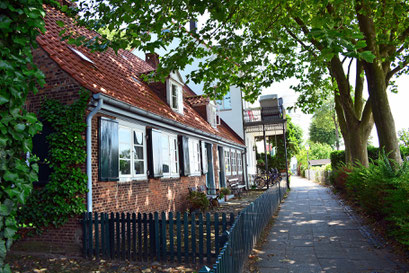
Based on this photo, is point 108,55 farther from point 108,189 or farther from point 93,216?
point 93,216

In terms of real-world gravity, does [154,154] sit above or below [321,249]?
above

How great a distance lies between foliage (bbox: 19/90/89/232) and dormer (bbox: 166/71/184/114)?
5.28 metres

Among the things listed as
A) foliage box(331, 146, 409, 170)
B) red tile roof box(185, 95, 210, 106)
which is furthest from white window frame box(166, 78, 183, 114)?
foliage box(331, 146, 409, 170)

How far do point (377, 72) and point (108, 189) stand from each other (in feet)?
26.2

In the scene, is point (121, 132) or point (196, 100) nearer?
point (121, 132)

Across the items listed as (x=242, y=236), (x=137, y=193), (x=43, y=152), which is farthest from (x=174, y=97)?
(x=242, y=236)

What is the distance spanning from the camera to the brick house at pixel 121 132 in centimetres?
674

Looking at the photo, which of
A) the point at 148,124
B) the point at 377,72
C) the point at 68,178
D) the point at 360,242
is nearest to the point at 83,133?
the point at 68,178

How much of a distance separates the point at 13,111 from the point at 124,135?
5654 mm

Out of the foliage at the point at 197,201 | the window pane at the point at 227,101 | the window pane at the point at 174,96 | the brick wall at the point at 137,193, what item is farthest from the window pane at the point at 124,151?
the window pane at the point at 227,101

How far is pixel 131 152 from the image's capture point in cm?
819

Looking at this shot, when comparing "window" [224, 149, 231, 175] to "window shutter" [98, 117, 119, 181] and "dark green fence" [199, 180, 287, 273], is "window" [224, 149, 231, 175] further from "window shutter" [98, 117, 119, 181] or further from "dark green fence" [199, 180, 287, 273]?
"window shutter" [98, 117, 119, 181]

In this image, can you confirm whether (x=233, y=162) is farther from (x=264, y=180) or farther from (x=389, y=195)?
(x=389, y=195)

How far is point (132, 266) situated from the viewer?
571 centimetres
